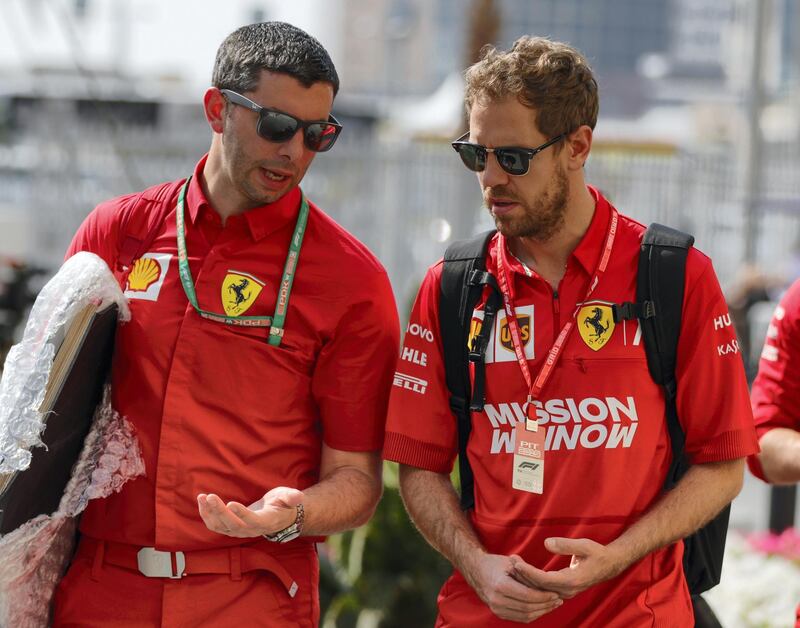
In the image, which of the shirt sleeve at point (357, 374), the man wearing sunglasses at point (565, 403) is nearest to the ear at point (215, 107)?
the shirt sleeve at point (357, 374)

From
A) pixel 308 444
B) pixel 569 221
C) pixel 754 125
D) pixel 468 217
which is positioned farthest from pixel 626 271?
pixel 754 125

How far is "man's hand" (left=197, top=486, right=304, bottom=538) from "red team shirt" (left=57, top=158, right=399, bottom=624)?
206 mm

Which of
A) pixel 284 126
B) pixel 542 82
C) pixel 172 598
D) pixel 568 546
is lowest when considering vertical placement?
pixel 172 598

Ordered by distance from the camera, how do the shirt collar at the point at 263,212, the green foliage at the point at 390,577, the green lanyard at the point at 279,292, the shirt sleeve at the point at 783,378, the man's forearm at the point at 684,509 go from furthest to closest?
1. the green foliage at the point at 390,577
2. the shirt sleeve at the point at 783,378
3. the shirt collar at the point at 263,212
4. the green lanyard at the point at 279,292
5. the man's forearm at the point at 684,509

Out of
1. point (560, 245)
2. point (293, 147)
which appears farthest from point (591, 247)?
point (293, 147)

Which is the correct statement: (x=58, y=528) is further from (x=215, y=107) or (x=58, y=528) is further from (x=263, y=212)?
(x=215, y=107)

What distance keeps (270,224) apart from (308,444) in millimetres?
589

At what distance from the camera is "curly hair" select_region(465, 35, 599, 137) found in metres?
3.22

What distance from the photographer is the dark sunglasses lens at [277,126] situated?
11.1 ft

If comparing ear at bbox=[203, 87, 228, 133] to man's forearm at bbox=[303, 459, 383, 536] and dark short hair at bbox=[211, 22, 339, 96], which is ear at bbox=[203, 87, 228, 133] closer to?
dark short hair at bbox=[211, 22, 339, 96]

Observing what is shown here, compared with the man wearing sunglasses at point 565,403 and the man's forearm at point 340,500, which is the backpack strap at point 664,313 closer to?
the man wearing sunglasses at point 565,403

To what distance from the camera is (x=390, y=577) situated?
20.0ft

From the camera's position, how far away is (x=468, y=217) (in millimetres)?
15086

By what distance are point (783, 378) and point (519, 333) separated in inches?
36.4
